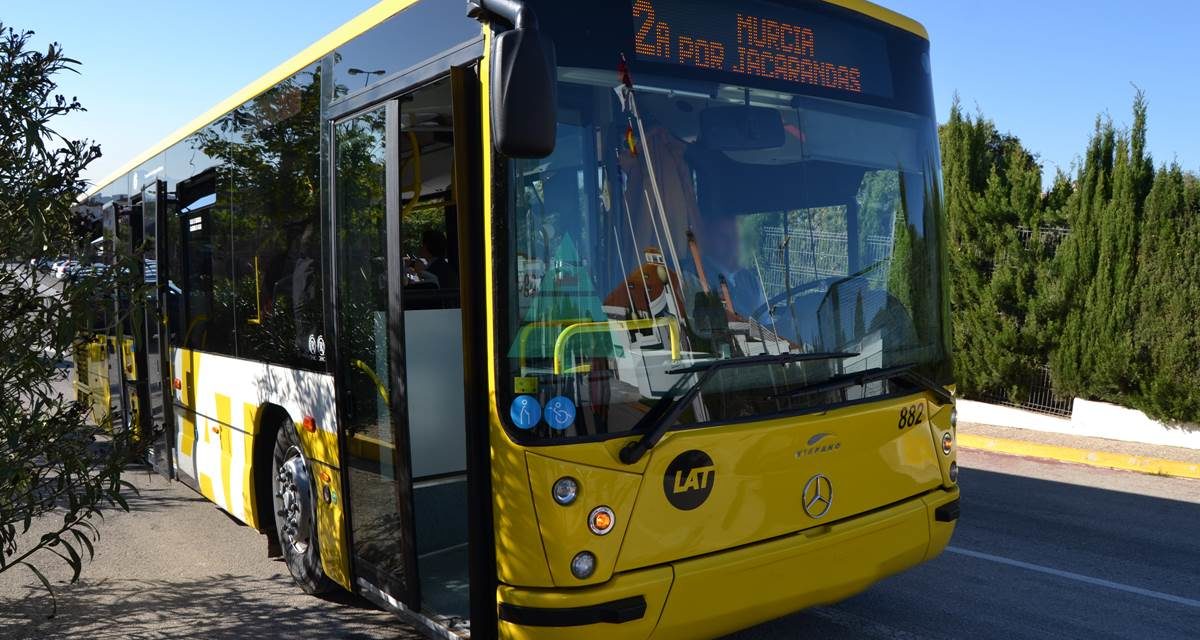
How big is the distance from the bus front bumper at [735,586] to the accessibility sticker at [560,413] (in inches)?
23.6

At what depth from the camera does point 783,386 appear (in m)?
4.09

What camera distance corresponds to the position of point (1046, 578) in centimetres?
601

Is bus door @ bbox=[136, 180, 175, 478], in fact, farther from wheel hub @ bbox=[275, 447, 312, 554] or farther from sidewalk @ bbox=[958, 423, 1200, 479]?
sidewalk @ bbox=[958, 423, 1200, 479]

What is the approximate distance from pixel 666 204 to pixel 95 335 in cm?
304

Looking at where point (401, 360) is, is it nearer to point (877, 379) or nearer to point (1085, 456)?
point (877, 379)

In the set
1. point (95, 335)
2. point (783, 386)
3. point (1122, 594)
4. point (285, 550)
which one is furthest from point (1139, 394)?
point (95, 335)

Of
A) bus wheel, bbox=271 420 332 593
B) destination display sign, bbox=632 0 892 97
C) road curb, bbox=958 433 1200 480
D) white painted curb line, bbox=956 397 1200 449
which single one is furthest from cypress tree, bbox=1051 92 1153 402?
bus wheel, bbox=271 420 332 593

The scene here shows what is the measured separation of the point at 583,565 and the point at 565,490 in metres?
0.28

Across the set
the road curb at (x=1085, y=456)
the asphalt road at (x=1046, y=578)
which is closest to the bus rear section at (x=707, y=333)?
the asphalt road at (x=1046, y=578)

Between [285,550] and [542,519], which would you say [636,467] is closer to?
[542,519]

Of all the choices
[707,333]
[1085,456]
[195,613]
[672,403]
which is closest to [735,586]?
[672,403]

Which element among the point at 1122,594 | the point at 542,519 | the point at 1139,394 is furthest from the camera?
the point at 1139,394

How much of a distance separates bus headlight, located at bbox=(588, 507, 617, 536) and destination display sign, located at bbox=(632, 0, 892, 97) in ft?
5.75

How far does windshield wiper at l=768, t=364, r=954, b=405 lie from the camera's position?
4.16m
